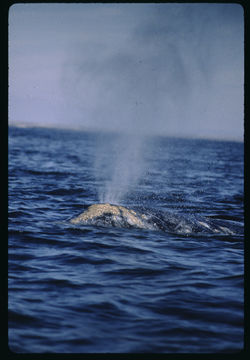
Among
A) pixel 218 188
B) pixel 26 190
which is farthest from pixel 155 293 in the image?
pixel 218 188

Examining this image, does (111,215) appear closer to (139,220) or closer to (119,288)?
(139,220)

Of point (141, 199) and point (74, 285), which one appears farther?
point (141, 199)

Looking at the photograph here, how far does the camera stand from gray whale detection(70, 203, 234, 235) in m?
10.5

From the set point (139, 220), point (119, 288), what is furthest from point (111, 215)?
point (119, 288)

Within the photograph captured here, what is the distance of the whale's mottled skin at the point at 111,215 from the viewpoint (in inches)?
416

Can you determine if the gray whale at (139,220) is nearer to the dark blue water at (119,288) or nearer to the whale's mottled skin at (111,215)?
the whale's mottled skin at (111,215)

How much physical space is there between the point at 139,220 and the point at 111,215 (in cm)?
72

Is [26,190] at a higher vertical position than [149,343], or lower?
higher

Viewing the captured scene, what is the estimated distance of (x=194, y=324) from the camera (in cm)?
544

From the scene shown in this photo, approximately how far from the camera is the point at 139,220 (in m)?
10.7
